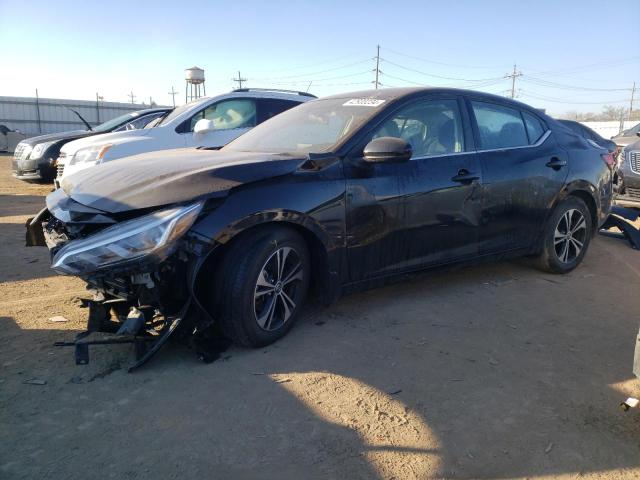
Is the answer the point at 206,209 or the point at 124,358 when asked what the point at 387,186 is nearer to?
the point at 206,209

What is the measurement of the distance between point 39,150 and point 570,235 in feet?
32.0

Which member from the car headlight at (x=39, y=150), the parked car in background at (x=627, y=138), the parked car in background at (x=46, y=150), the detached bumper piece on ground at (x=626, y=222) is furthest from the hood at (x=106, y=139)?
the parked car in background at (x=627, y=138)

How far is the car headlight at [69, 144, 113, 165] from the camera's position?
24.5ft

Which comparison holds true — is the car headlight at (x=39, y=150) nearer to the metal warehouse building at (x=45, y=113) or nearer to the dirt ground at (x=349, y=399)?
the dirt ground at (x=349, y=399)

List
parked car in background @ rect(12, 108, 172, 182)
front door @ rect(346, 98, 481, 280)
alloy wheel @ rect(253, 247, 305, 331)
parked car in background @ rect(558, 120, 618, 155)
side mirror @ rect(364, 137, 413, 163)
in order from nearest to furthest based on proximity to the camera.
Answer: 1. alloy wheel @ rect(253, 247, 305, 331)
2. side mirror @ rect(364, 137, 413, 163)
3. front door @ rect(346, 98, 481, 280)
4. parked car in background @ rect(558, 120, 618, 155)
5. parked car in background @ rect(12, 108, 172, 182)

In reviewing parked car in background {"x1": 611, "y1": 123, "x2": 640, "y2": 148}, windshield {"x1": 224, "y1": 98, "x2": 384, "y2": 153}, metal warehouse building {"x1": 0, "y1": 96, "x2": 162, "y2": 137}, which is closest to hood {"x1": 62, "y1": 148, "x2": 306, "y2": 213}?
windshield {"x1": 224, "y1": 98, "x2": 384, "y2": 153}

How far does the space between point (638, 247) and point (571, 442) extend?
4859mm

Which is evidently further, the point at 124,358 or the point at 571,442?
the point at 124,358

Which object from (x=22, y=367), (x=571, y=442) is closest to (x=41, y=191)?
(x=22, y=367)

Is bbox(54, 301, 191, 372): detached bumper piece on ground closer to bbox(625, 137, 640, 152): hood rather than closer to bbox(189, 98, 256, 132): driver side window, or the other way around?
bbox(189, 98, 256, 132): driver side window

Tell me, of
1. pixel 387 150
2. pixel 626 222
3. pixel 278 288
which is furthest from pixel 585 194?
pixel 278 288

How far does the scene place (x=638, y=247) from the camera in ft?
21.2

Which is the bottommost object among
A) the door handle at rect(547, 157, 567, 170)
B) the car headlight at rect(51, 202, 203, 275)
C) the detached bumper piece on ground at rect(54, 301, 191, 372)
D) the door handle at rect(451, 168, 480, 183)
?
the detached bumper piece on ground at rect(54, 301, 191, 372)

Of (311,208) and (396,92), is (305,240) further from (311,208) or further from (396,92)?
(396,92)
